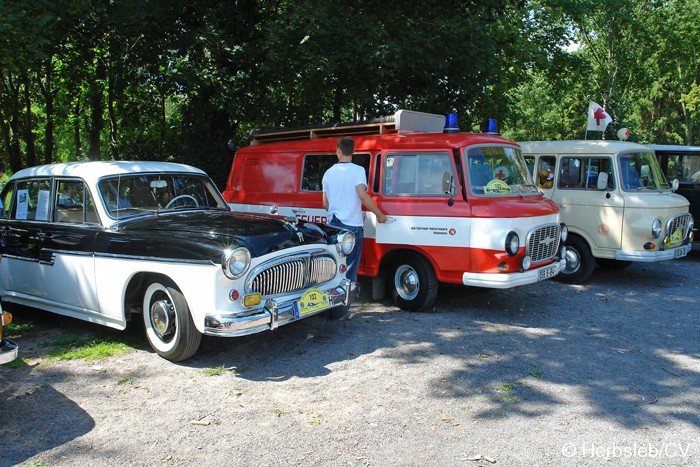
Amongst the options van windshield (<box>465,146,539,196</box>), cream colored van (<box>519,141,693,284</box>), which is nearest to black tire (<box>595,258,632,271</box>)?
cream colored van (<box>519,141,693,284</box>)

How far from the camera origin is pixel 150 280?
543 centimetres

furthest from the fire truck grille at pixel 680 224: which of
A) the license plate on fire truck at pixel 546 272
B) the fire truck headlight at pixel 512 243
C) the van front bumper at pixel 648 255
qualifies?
the fire truck headlight at pixel 512 243

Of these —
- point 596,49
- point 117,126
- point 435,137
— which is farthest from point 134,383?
point 596,49

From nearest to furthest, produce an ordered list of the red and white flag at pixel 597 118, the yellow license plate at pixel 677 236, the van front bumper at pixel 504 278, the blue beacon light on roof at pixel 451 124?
the van front bumper at pixel 504 278 < the blue beacon light on roof at pixel 451 124 < the yellow license plate at pixel 677 236 < the red and white flag at pixel 597 118

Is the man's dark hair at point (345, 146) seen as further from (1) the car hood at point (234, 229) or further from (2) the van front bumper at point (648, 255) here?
(2) the van front bumper at point (648, 255)

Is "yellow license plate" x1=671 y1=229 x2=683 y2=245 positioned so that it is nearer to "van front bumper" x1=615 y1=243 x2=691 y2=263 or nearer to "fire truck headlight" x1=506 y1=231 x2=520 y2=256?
"van front bumper" x1=615 y1=243 x2=691 y2=263

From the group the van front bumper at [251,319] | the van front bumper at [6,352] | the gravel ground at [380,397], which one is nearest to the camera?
the gravel ground at [380,397]

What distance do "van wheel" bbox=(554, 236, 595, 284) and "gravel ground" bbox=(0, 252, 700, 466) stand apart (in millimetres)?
2112

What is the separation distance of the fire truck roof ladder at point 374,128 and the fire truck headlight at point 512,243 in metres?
2.08

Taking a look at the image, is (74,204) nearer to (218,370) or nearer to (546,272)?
(218,370)

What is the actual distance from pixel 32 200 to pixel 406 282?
4.51 metres

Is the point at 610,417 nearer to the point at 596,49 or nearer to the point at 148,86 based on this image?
the point at 148,86

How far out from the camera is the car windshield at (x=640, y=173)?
8.89m

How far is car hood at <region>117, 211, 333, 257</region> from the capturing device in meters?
5.16
